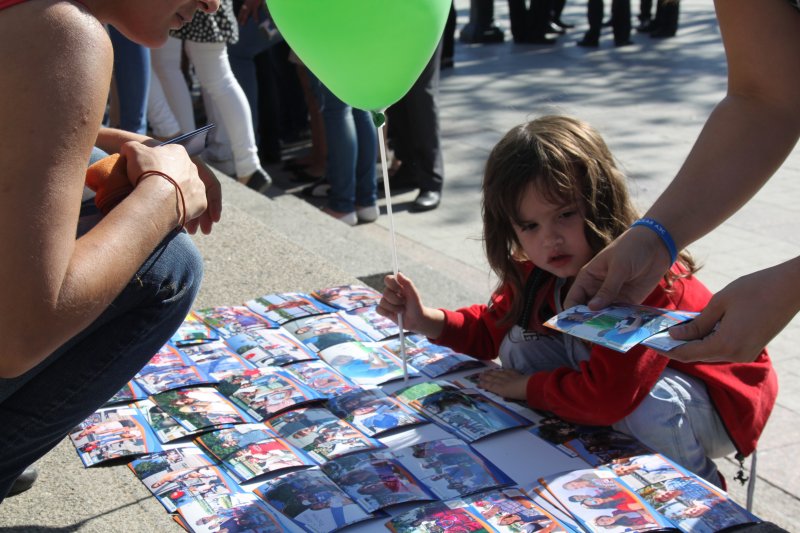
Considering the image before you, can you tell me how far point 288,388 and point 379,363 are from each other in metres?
0.27

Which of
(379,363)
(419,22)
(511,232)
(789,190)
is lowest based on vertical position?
(789,190)

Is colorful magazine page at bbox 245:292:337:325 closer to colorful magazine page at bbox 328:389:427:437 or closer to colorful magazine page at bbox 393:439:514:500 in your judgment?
colorful magazine page at bbox 328:389:427:437

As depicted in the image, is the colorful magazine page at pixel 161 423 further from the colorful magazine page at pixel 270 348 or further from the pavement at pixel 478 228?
the colorful magazine page at pixel 270 348

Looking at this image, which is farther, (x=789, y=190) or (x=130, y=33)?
(x=789, y=190)

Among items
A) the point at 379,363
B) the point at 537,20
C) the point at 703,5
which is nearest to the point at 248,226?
the point at 379,363

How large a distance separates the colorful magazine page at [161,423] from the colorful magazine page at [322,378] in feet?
1.14

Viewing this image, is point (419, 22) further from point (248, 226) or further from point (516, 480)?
point (248, 226)

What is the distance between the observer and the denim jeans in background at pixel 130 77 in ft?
13.0

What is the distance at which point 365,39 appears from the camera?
2.06 m

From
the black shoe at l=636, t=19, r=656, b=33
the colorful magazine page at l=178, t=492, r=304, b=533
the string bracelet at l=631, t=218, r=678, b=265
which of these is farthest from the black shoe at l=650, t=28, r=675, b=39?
the colorful magazine page at l=178, t=492, r=304, b=533

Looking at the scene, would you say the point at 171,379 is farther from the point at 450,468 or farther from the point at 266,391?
the point at 450,468

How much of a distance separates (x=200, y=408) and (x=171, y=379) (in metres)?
0.17

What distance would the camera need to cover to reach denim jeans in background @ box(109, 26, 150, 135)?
3.96 meters

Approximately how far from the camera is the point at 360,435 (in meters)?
1.99
